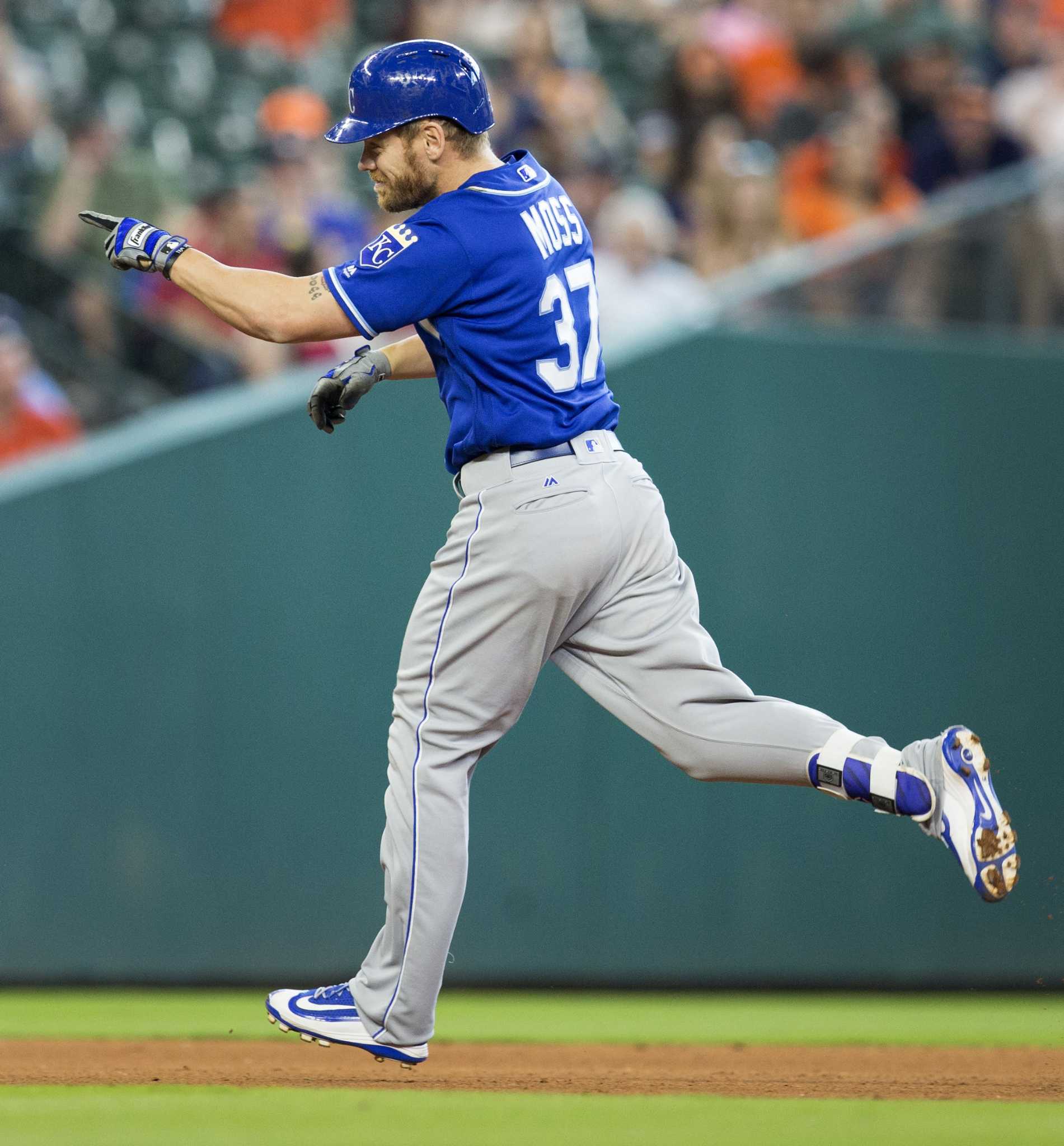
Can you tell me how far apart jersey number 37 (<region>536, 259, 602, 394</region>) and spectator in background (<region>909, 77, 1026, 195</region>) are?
4148 millimetres

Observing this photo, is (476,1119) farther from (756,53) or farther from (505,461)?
(756,53)

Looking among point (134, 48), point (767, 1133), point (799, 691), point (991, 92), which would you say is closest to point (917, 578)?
point (799, 691)

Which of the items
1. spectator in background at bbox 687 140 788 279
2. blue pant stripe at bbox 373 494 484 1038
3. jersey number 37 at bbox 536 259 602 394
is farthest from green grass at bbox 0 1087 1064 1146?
spectator in background at bbox 687 140 788 279

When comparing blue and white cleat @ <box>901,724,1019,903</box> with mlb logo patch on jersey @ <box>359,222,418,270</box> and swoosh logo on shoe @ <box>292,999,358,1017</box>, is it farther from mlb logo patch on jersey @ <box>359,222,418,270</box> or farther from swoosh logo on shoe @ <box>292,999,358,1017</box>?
mlb logo patch on jersey @ <box>359,222,418,270</box>

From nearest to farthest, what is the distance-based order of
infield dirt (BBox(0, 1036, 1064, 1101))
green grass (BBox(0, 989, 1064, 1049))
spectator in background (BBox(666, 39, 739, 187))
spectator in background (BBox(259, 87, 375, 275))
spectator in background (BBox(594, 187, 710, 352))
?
infield dirt (BBox(0, 1036, 1064, 1101))
green grass (BBox(0, 989, 1064, 1049))
spectator in background (BBox(594, 187, 710, 352))
spectator in background (BBox(259, 87, 375, 275))
spectator in background (BBox(666, 39, 739, 187))

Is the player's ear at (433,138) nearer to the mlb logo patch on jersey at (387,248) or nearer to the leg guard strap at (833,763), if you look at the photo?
the mlb logo patch on jersey at (387,248)

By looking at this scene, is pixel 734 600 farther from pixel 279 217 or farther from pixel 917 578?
pixel 279 217

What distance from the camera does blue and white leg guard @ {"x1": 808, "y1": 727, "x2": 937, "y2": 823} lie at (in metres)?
3.21

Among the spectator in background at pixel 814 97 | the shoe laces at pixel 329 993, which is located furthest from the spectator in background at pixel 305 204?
the shoe laces at pixel 329 993

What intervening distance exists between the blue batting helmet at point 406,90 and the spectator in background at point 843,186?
3.64 m

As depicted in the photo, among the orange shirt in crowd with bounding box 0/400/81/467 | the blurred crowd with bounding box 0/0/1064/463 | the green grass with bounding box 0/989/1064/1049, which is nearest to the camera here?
the green grass with bounding box 0/989/1064/1049

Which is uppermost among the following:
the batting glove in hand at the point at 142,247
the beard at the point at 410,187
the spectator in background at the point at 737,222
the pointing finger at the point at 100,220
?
the spectator in background at the point at 737,222

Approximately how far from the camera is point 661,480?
518cm

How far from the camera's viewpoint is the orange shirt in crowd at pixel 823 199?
6.69 metres
